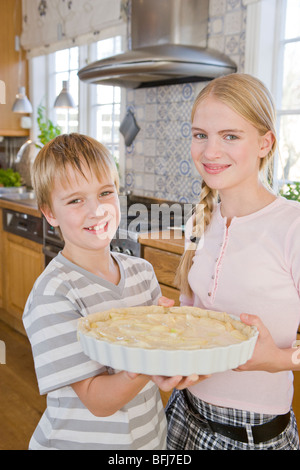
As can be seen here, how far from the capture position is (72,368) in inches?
35.4

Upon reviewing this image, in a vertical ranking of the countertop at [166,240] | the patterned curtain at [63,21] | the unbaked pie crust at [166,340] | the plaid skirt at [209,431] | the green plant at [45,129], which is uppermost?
the patterned curtain at [63,21]

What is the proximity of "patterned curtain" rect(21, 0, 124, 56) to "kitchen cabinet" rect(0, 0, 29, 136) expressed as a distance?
0.09 metres

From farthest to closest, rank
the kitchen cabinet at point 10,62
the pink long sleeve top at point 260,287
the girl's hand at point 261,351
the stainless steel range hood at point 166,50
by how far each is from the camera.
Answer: the kitchen cabinet at point 10,62 < the stainless steel range hood at point 166,50 < the pink long sleeve top at point 260,287 < the girl's hand at point 261,351

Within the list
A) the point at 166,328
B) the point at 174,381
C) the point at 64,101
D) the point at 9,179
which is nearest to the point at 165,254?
the point at 166,328

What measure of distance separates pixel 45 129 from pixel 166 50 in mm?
2272

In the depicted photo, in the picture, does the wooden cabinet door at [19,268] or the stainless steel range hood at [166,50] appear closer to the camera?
the stainless steel range hood at [166,50]

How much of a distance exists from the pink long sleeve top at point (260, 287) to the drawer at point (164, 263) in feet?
3.25

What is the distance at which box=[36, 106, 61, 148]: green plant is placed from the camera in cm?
401

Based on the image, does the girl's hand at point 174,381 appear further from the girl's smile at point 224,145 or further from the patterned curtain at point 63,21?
the patterned curtain at point 63,21

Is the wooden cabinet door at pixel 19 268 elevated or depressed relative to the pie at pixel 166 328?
depressed

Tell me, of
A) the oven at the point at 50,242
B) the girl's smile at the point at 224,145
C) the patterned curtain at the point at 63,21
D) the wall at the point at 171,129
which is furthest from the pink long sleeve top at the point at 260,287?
the patterned curtain at the point at 63,21

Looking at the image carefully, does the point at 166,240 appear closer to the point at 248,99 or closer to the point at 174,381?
the point at 248,99

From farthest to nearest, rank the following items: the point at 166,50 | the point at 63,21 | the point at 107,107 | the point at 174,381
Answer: the point at 63,21
the point at 107,107
the point at 166,50
the point at 174,381

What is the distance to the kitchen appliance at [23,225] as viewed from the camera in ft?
10.4
